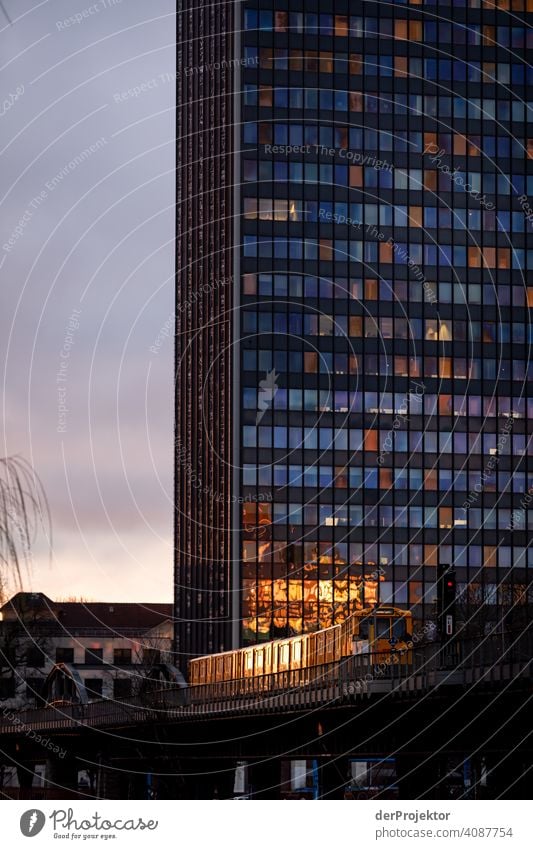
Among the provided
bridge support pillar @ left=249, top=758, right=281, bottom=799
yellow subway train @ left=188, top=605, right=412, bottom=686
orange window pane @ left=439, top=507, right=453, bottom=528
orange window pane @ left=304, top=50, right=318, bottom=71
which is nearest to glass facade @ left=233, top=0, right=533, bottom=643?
orange window pane @ left=439, top=507, right=453, bottom=528

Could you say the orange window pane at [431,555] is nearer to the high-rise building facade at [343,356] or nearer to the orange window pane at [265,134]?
the high-rise building facade at [343,356]

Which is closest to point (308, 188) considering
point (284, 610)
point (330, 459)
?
point (330, 459)

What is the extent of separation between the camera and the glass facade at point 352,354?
19250 cm

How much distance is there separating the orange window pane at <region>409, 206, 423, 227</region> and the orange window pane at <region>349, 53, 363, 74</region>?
1709 cm

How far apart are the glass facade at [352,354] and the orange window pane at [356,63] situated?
16 cm

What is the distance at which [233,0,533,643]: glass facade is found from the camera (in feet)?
632

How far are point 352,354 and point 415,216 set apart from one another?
17.7 meters

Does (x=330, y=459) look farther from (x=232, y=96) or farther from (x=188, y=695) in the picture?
(x=188, y=695)

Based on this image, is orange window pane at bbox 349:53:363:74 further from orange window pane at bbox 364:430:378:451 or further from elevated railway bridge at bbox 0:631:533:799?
elevated railway bridge at bbox 0:631:533:799

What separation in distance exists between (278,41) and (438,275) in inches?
1285

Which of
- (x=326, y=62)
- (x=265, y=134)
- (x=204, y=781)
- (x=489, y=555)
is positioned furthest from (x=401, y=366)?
(x=204, y=781)

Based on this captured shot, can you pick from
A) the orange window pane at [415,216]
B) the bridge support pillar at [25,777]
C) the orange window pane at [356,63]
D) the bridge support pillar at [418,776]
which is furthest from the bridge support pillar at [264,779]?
the orange window pane at [356,63]

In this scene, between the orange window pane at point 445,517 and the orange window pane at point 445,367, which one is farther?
the orange window pane at point 445,367

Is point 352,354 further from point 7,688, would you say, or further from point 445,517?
point 7,688
